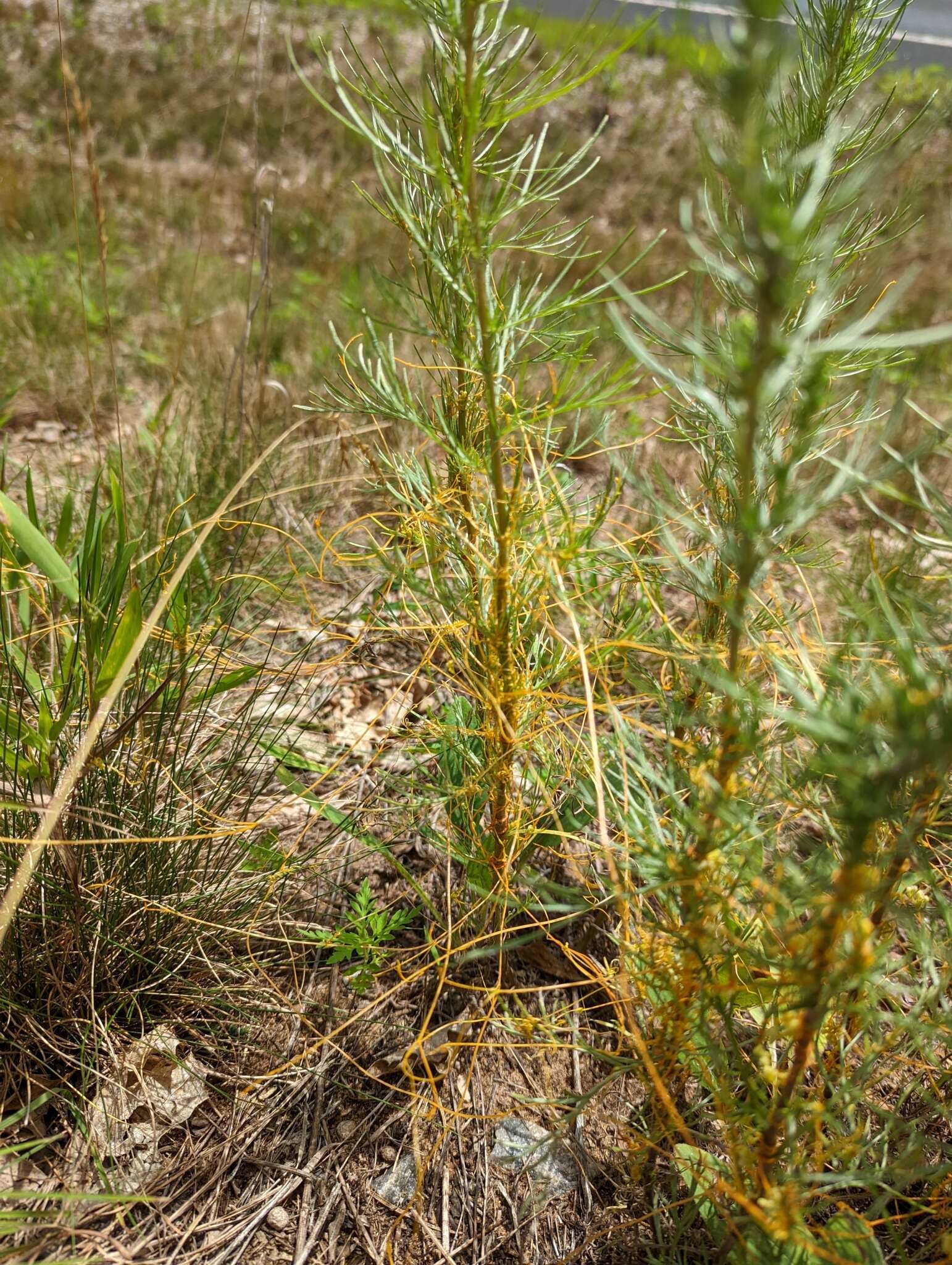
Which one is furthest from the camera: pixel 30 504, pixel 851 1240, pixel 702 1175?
pixel 30 504

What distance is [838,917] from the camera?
603 mm

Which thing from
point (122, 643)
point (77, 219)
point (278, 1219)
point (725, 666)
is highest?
point (77, 219)

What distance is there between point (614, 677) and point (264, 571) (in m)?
0.95

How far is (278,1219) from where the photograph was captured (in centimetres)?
101

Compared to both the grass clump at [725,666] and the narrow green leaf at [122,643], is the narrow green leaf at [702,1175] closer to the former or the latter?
the grass clump at [725,666]

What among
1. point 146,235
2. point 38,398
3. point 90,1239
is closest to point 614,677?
point 90,1239

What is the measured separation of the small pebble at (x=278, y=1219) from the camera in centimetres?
100

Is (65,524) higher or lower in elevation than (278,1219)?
higher

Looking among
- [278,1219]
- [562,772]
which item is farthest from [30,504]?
[278,1219]

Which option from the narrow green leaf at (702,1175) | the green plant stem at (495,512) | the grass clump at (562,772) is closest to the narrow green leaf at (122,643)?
the grass clump at (562,772)

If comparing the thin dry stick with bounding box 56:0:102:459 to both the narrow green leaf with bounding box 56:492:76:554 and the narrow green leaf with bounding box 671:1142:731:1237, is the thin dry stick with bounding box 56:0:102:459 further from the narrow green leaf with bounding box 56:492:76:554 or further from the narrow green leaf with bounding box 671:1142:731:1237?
the narrow green leaf with bounding box 671:1142:731:1237

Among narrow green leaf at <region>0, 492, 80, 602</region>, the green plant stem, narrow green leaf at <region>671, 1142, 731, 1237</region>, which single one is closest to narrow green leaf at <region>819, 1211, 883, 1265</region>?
narrow green leaf at <region>671, 1142, 731, 1237</region>

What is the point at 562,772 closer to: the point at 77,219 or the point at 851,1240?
the point at 851,1240

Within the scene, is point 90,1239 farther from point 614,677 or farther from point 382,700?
point 614,677
